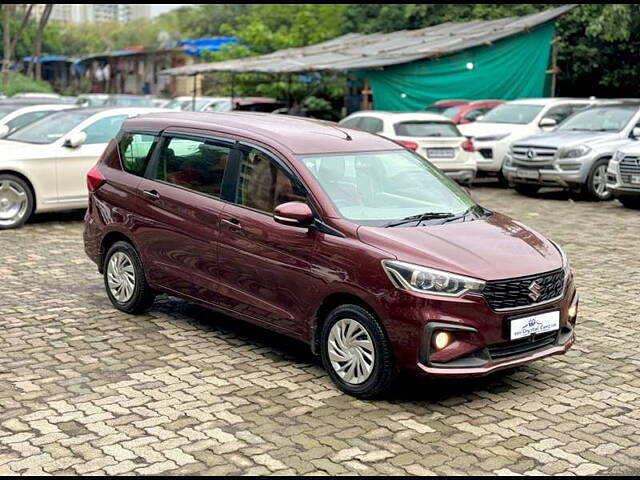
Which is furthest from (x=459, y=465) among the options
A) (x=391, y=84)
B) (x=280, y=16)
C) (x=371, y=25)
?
(x=280, y=16)

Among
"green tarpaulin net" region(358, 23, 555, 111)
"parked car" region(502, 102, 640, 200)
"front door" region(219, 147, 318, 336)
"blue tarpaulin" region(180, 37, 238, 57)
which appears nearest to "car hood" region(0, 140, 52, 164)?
"front door" region(219, 147, 318, 336)

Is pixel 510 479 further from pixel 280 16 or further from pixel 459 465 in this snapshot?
pixel 280 16

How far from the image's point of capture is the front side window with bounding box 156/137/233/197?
706 centimetres

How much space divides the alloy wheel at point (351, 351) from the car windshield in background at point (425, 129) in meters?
11.2

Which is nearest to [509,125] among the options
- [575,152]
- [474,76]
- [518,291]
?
[575,152]

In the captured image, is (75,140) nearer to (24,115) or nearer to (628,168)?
(24,115)

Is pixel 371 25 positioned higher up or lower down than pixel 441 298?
higher up

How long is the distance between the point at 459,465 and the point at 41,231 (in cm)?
868

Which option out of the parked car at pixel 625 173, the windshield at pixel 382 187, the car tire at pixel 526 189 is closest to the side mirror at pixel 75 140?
the windshield at pixel 382 187

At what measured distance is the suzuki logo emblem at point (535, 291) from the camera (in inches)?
232

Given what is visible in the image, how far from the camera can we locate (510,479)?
478cm

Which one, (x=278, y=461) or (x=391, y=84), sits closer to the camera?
(x=278, y=461)

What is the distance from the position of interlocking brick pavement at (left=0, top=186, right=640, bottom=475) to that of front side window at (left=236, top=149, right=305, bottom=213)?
1.14 metres

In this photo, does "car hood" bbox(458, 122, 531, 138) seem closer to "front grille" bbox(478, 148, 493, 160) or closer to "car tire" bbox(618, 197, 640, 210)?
"front grille" bbox(478, 148, 493, 160)
